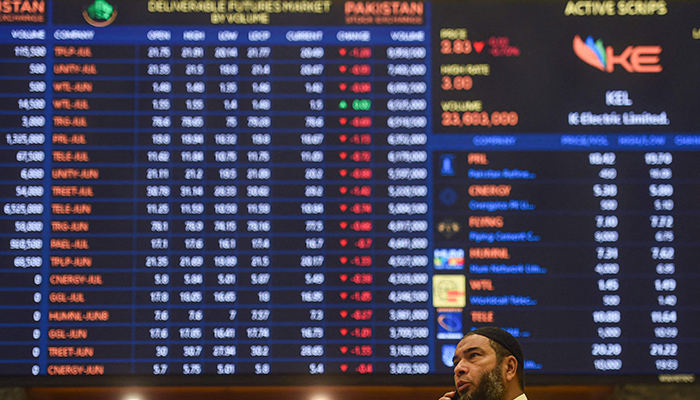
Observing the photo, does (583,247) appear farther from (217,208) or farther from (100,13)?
(100,13)

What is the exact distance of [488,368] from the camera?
1912mm

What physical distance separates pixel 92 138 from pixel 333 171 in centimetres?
120

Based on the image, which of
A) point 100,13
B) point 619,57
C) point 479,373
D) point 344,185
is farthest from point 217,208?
point 619,57

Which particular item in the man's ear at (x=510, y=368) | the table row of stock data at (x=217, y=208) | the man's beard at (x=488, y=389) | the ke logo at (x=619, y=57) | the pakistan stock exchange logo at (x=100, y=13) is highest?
the pakistan stock exchange logo at (x=100, y=13)

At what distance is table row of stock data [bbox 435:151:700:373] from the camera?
3.22 meters

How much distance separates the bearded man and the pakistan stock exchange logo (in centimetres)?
247

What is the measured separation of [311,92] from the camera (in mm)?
3354

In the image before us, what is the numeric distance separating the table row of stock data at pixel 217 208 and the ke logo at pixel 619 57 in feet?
2.68

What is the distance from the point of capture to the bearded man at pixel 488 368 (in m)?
1.90

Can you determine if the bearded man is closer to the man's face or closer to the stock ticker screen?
the man's face

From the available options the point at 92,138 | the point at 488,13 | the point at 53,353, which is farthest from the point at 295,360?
the point at 488,13

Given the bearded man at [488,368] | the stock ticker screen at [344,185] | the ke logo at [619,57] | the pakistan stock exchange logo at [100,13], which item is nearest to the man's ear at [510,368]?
the bearded man at [488,368]

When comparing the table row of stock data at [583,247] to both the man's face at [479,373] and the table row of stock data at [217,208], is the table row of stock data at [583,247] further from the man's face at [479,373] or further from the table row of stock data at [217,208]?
the man's face at [479,373]

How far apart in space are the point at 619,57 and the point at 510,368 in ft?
6.76
